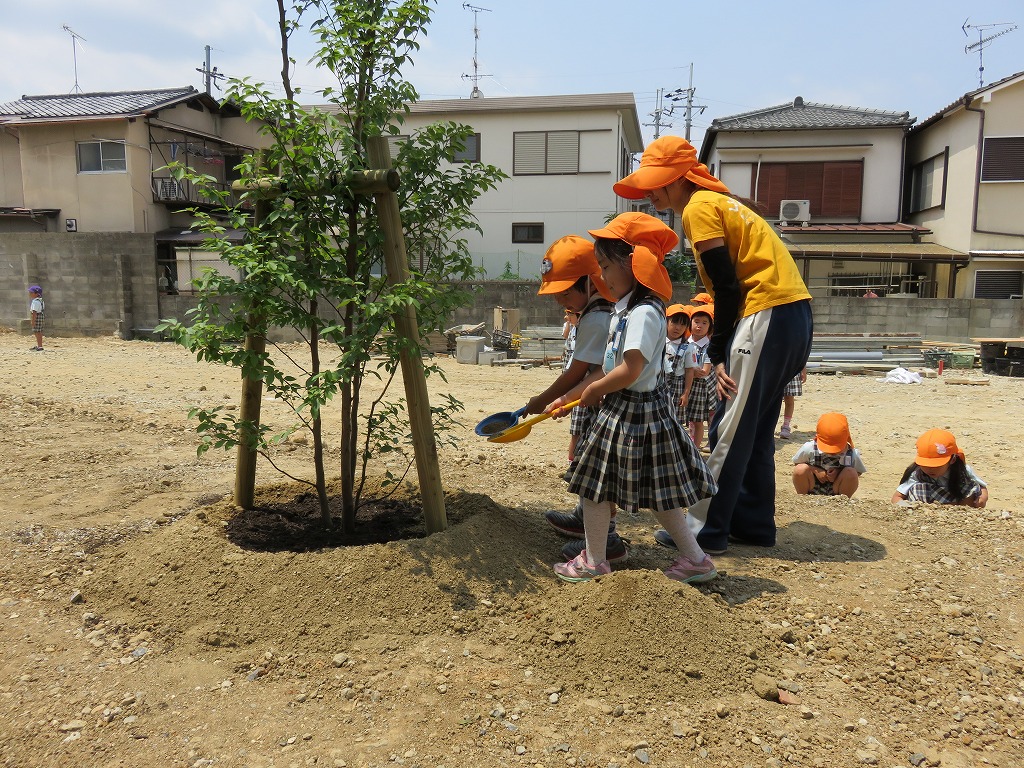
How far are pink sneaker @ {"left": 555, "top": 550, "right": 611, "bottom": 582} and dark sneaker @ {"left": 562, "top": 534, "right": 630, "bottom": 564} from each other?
0.25m

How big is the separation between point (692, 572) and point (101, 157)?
24.6 metres

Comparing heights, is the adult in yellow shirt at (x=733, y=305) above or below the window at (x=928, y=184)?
below

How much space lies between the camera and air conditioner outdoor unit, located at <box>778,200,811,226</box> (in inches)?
846

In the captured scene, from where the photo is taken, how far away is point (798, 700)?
2.54 m

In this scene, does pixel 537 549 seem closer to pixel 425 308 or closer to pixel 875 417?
pixel 425 308

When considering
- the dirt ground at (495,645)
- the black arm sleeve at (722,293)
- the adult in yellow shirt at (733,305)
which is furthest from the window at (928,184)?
the black arm sleeve at (722,293)

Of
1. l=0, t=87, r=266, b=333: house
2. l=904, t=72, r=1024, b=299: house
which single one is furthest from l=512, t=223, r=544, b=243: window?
l=904, t=72, r=1024, b=299: house

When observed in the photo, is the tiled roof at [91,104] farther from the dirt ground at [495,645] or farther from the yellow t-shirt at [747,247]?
the yellow t-shirt at [747,247]

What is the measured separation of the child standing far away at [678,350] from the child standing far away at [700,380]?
8 cm

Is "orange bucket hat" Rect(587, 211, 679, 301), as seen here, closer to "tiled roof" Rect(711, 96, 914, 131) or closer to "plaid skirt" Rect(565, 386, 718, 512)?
"plaid skirt" Rect(565, 386, 718, 512)

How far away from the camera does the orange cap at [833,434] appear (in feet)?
16.9

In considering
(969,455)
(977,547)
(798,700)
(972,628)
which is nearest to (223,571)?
(798,700)

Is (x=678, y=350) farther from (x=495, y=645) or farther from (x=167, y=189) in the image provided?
(x=167, y=189)

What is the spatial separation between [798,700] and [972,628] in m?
1.01
